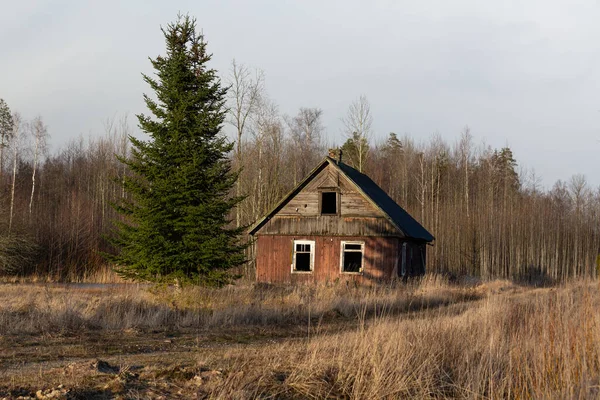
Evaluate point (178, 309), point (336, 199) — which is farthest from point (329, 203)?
point (178, 309)

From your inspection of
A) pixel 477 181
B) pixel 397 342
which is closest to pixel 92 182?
pixel 477 181

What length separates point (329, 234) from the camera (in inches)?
1160

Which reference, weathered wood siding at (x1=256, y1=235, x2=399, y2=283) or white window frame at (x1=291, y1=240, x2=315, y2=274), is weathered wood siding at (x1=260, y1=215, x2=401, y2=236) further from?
white window frame at (x1=291, y1=240, x2=315, y2=274)

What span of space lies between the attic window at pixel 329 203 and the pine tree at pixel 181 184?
10.5 metres

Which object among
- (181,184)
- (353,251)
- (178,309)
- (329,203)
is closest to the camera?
(178,309)

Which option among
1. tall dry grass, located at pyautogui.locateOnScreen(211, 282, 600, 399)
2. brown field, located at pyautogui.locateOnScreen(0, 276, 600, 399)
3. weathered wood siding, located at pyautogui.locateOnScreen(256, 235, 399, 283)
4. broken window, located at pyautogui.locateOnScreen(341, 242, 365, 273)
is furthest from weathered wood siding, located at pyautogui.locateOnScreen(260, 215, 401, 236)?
tall dry grass, located at pyautogui.locateOnScreen(211, 282, 600, 399)

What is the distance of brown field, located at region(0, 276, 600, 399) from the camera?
755cm

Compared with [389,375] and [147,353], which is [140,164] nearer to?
[147,353]

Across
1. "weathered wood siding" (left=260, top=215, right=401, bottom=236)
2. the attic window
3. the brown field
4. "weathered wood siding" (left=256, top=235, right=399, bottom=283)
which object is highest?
the attic window

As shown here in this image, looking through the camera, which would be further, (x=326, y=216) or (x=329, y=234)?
(x=326, y=216)

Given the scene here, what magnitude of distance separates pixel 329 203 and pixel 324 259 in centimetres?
277

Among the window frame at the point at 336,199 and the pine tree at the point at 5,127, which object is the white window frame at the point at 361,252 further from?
the pine tree at the point at 5,127

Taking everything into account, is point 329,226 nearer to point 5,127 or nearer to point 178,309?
point 178,309

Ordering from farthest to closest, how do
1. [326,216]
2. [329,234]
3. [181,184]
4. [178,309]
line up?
[326,216], [329,234], [181,184], [178,309]
